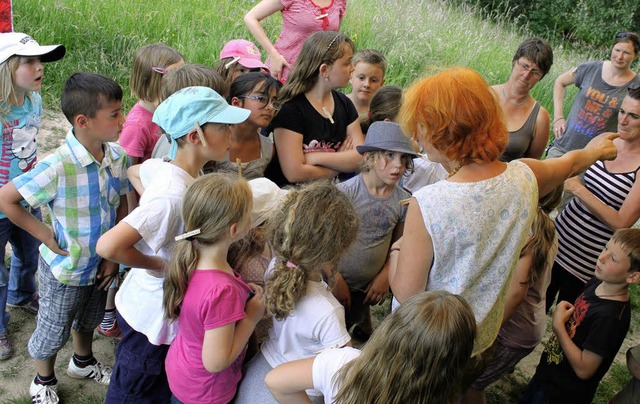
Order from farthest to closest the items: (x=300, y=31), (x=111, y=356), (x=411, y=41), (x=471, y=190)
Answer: (x=411, y=41), (x=300, y=31), (x=111, y=356), (x=471, y=190)

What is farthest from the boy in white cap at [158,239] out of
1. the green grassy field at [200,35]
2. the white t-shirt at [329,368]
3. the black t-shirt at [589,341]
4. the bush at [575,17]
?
the bush at [575,17]

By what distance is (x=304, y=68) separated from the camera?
116 inches

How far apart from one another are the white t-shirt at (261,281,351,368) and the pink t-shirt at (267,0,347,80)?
2298mm

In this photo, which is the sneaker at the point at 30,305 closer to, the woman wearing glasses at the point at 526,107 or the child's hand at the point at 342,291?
the child's hand at the point at 342,291

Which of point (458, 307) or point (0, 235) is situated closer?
point (458, 307)

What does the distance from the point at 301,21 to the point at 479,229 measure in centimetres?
255

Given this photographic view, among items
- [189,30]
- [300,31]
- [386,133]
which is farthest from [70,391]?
[189,30]

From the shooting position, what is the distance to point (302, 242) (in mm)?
1883

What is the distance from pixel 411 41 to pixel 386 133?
5.74m

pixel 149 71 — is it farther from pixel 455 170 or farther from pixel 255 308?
pixel 455 170

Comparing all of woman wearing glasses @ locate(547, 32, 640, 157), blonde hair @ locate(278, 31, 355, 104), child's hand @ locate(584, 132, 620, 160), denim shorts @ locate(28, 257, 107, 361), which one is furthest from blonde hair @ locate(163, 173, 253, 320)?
woman wearing glasses @ locate(547, 32, 640, 157)

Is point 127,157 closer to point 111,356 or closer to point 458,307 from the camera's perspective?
point 111,356

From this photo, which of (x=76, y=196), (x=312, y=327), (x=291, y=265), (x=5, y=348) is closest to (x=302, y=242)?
(x=291, y=265)

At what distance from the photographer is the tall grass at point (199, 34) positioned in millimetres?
5566
